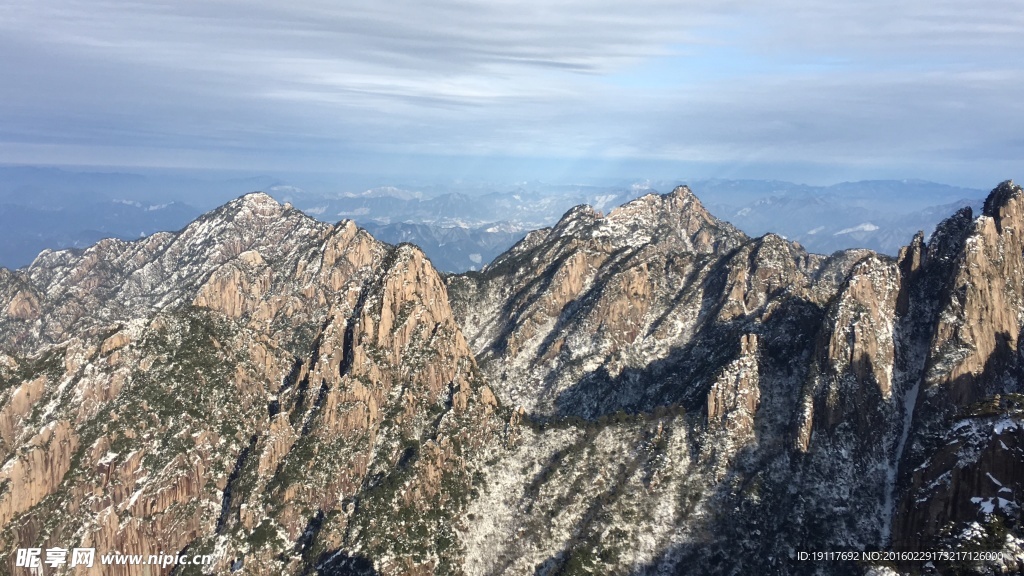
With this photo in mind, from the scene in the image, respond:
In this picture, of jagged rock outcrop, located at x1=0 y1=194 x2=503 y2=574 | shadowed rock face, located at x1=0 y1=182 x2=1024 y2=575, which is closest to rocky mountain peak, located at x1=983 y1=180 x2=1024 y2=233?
shadowed rock face, located at x1=0 y1=182 x2=1024 y2=575

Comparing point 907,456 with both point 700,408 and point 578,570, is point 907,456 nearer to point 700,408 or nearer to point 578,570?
point 700,408

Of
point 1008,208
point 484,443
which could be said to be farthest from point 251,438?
point 1008,208

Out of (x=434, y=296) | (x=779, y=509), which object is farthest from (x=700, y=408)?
(x=434, y=296)

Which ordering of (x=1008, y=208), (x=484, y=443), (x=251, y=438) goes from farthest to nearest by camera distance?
(x=484, y=443), (x=251, y=438), (x=1008, y=208)

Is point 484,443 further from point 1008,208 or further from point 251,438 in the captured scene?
point 1008,208

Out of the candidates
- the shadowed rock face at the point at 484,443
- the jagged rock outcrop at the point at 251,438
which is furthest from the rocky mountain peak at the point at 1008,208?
the jagged rock outcrop at the point at 251,438

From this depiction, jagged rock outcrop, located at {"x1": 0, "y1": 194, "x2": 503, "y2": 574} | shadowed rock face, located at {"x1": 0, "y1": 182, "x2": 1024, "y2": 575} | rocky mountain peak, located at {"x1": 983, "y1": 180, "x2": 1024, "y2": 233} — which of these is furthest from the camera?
rocky mountain peak, located at {"x1": 983, "y1": 180, "x2": 1024, "y2": 233}

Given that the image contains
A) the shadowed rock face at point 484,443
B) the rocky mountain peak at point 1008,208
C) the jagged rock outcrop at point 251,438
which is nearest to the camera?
the shadowed rock face at point 484,443

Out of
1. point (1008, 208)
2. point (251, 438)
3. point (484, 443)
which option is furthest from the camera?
point (484, 443)

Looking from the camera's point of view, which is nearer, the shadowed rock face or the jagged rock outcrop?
the shadowed rock face

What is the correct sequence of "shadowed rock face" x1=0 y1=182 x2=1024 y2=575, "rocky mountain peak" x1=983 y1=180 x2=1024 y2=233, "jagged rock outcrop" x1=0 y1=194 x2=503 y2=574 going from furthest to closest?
"rocky mountain peak" x1=983 y1=180 x2=1024 y2=233
"jagged rock outcrop" x1=0 y1=194 x2=503 y2=574
"shadowed rock face" x1=0 y1=182 x2=1024 y2=575

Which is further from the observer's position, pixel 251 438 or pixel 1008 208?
pixel 251 438

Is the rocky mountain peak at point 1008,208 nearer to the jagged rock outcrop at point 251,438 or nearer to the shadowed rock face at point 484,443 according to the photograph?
the shadowed rock face at point 484,443

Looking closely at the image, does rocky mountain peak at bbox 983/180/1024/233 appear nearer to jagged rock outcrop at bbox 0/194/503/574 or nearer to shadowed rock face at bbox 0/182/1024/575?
shadowed rock face at bbox 0/182/1024/575
